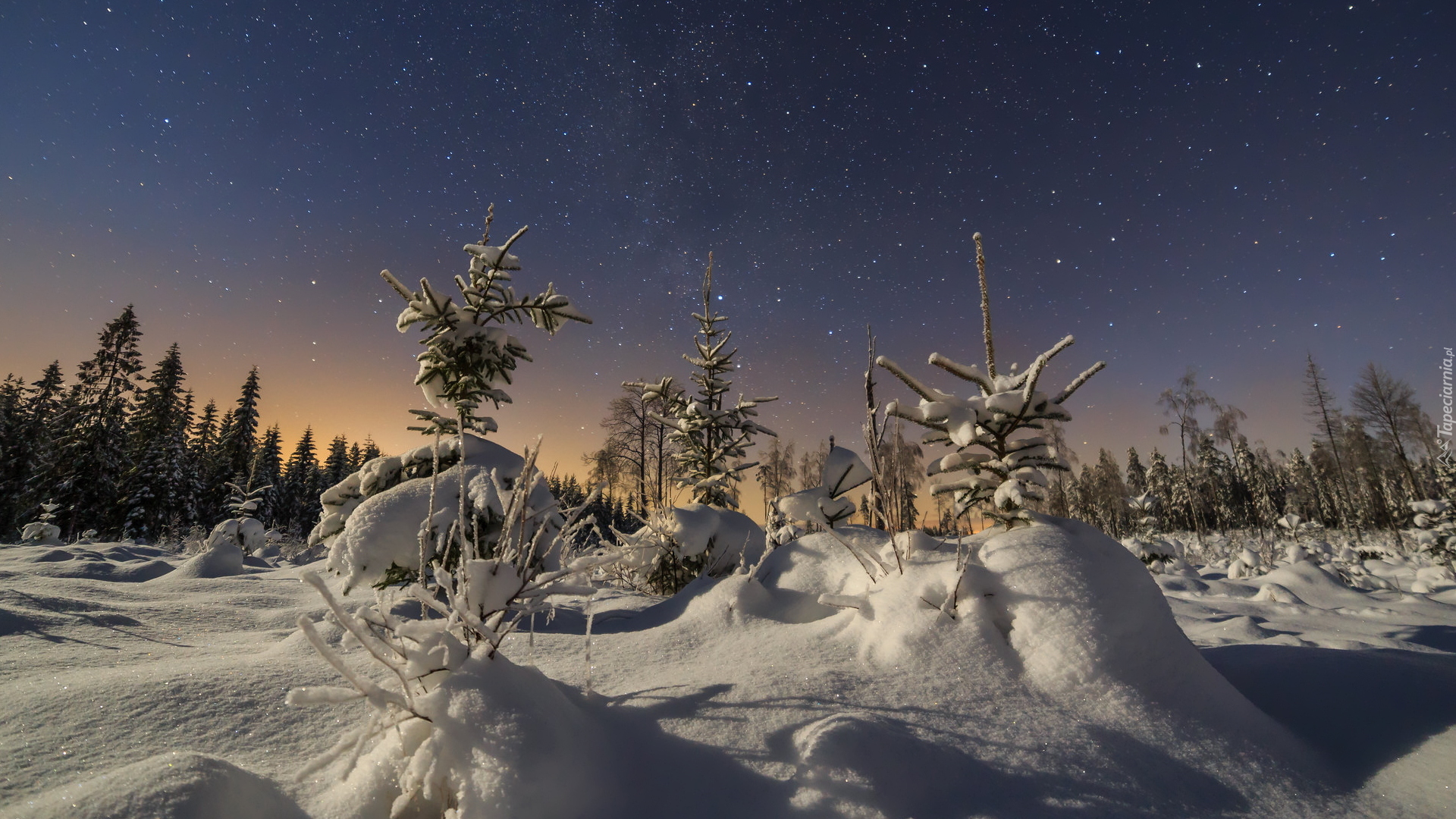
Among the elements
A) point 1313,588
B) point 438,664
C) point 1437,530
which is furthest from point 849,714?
point 1437,530

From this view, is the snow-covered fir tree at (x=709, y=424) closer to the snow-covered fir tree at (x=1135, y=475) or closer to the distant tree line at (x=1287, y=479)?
the distant tree line at (x=1287, y=479)

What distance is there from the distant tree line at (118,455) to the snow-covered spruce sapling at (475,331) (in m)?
26.4

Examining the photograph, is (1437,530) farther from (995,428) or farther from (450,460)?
(450,460)

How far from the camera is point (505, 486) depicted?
371 cm

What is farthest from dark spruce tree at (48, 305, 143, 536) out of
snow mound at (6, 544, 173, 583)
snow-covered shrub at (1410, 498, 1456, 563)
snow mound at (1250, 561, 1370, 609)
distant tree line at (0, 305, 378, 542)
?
snow-covered shrub at (1410, 498, 1456, 563)

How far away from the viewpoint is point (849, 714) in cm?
166

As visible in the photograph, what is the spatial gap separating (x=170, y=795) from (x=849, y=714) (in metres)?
1.68

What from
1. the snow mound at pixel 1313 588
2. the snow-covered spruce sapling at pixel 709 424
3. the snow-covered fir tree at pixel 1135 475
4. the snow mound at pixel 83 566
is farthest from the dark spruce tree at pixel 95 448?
the snow-covered fir tree at pixel 1135 475

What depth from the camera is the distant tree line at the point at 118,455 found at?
24.3m

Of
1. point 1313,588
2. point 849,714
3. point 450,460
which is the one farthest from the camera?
point 1313,588

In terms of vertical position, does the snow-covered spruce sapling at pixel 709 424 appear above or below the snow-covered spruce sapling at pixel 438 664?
above

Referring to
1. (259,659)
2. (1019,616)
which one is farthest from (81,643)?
(1019,616)

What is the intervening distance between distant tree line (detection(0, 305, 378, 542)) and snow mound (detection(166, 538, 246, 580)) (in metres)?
23.5

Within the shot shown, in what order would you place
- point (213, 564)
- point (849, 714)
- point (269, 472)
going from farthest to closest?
point (269, 472) → point (213, 564) → point (849, 714)
